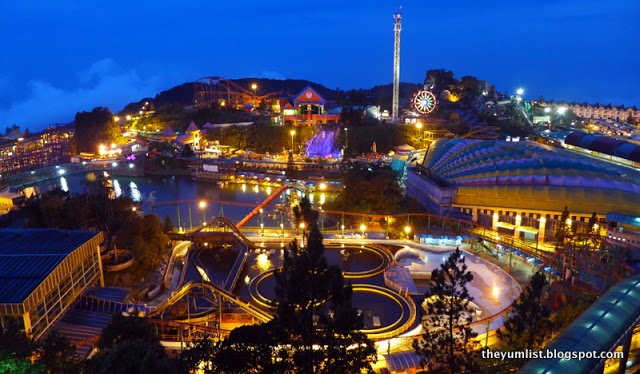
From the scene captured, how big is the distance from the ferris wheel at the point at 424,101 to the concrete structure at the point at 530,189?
22201mm

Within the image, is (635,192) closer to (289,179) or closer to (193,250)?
(193,250)

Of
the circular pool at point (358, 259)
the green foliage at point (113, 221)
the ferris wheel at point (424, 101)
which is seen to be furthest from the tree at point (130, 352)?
the ferris wheel at point (424, 101)

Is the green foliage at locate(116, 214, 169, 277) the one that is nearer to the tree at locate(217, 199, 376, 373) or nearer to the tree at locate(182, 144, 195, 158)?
the tree at locate(217, 199, 376, 373)

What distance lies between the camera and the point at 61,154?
51031 mm

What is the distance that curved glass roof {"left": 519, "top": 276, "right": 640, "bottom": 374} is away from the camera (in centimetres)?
775

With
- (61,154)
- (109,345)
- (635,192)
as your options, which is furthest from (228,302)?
(61,154)

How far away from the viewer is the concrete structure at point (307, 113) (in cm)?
5009

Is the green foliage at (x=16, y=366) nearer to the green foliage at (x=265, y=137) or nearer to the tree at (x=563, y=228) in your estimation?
the tree at (x=563, y=228)

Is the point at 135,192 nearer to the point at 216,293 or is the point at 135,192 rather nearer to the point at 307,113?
the point at 307,113

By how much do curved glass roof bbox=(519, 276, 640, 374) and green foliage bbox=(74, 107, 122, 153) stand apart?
5299 cm

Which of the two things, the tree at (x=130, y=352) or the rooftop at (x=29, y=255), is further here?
the rooftop at (x=29, y=255)

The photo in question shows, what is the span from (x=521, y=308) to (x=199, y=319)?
10.2 metres

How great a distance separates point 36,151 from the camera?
47844mm

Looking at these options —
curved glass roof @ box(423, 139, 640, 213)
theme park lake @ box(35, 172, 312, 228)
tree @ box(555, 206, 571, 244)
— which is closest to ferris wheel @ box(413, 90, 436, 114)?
theme park lake @ box(35, 172, 312, 228)
